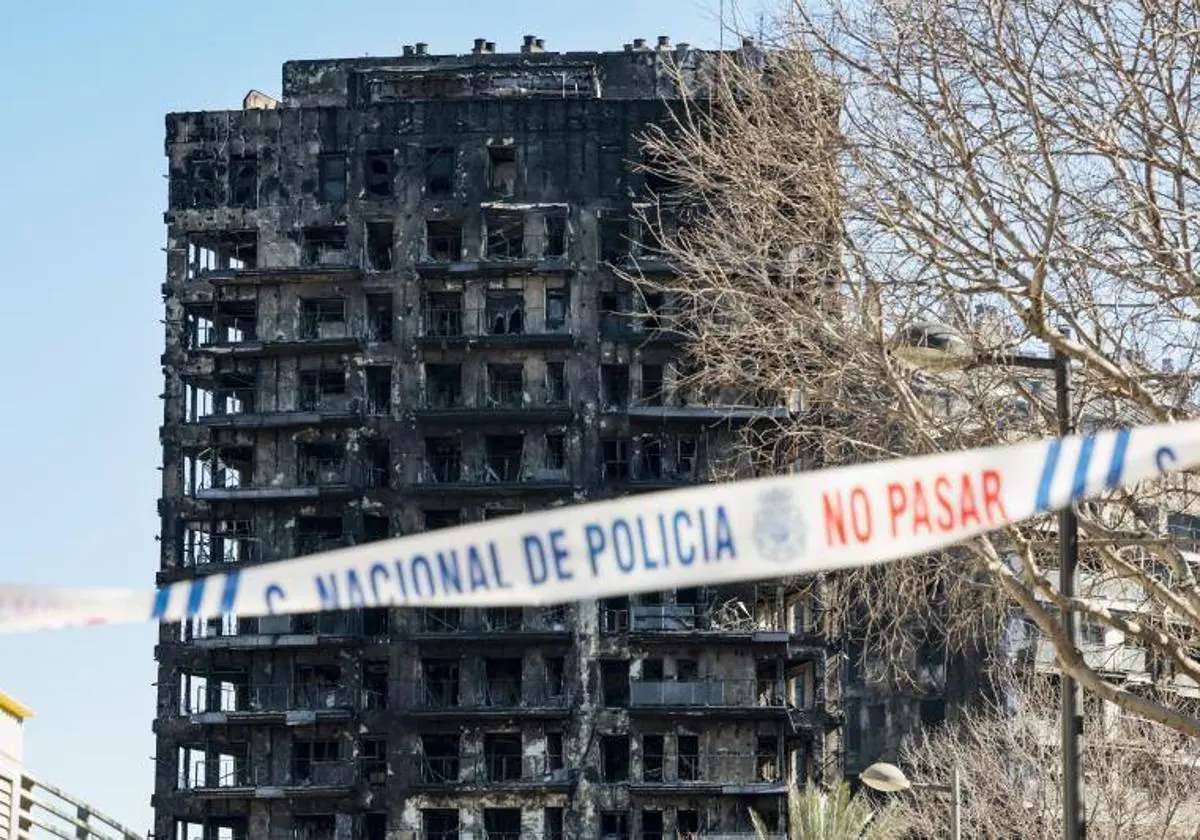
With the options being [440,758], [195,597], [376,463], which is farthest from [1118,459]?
[376,463]

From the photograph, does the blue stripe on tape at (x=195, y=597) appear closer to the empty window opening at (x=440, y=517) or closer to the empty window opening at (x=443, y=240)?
the empty window opening at (x=440, y=517)

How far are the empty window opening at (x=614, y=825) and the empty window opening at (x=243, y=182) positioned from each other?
841 inches

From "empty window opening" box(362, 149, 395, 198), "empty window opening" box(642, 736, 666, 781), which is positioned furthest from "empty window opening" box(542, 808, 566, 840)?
"empty window opening" box(362, 149, 395, 198)

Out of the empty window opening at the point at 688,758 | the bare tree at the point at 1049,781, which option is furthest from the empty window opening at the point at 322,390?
the bare tree at the point at 1049,781

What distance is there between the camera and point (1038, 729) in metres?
64.1

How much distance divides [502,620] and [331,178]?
48.5 feet

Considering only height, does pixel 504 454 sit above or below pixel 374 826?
above

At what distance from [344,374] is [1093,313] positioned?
63312 mm

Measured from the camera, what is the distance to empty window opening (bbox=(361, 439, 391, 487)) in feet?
277

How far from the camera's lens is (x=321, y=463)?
281ft

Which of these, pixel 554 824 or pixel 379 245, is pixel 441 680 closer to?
pixel 554 824

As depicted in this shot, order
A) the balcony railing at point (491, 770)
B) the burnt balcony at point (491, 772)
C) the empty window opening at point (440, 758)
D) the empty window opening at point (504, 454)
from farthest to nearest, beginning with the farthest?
the empty window opening at point (504, 454) < the empty window opening at point (440, 758) < the balcony railing at point (491, 770) < the burnt balcony at point (491, 772)

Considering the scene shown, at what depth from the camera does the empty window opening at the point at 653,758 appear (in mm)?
80562

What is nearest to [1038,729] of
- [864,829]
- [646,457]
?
[864,829]
